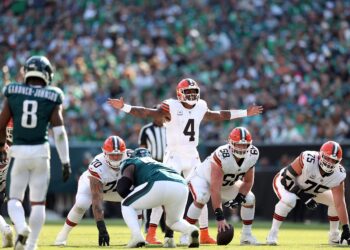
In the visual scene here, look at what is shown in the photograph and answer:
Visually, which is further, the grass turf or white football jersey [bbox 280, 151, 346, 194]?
white football jersey [bbox 280, 151, 346, 194]

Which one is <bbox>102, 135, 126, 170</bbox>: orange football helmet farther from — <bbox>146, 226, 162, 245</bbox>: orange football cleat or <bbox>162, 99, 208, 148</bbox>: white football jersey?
<bbox>162, 99, 208, 148</bbox>: white football jersey

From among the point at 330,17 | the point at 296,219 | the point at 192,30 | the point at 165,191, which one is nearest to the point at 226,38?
the point at 192,30

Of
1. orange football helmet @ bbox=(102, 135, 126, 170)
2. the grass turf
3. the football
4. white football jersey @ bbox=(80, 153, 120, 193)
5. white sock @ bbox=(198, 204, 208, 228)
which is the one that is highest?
orange football helmet @ bbox=(102, 135, 126, 170)

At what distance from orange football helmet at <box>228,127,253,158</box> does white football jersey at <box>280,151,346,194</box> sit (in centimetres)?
86

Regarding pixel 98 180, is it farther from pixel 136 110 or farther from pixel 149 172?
pixel 149 172

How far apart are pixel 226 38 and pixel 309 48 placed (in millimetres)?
2071

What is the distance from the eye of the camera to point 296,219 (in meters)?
19.5

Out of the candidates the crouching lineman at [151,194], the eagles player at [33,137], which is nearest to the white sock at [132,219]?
the crouching lineman at [151,194]

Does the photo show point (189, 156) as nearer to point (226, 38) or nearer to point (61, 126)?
point (61, 126)

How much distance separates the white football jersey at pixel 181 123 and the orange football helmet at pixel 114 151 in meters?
1.04

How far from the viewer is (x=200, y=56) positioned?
23.5 m

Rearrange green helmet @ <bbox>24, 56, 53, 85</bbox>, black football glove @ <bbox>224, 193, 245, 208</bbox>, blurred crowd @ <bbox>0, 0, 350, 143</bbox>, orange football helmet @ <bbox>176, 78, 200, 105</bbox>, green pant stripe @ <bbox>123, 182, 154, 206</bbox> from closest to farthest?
1. green helmet @ <bbox>24, 56, 53, 85</bbox>
2. green pant stripe @ <bbox>123, 182, 154, 206</bbox>
3. black football glove @ <bbox>224, 193, 245, 208</bbox>
4. orange football helmet @ <bbox>176, 78, 200, 105</bbox>
5. blurred crowd @ <bbox>0, 0, 350, 143</bbox>

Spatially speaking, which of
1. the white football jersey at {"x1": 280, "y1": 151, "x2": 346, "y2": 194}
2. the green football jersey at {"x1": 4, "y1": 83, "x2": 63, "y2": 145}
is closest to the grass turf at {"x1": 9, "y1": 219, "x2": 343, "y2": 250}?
the white football jersey at {"x1": 280, "y1": 151, "x2": 346, "y2": 194}

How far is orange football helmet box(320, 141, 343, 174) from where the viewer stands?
12.3 metres
